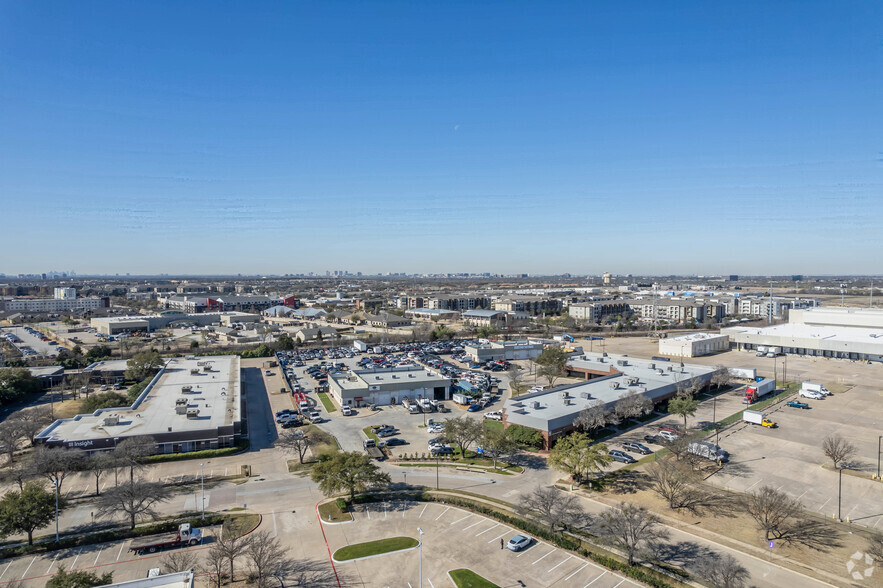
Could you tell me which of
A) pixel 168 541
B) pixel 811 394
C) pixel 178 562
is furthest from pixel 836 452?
pixel 168 541

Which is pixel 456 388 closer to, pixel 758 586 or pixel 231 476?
pixel 231 476

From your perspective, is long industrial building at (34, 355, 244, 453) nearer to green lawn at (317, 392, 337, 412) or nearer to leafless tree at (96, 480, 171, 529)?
green lawn at (317, 392, 337, 412)

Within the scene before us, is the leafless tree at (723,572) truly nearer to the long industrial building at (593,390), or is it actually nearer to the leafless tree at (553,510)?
the leafless tree at (553,510)

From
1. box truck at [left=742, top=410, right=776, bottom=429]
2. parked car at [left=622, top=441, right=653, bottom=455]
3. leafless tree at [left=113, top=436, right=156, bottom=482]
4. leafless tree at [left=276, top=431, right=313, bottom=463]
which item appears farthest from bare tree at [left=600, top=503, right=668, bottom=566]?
leafless tree at [left=113, top=436, right=156, bottom=482]

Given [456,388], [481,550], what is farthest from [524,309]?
[481,550]

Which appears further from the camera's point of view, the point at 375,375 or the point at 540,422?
the point at 375,375

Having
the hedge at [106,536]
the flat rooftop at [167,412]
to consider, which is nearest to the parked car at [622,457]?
the hedge at [106,536]

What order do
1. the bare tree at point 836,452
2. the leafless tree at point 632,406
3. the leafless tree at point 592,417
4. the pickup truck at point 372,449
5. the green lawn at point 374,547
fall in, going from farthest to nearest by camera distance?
the leafless tree at point 632,406 < the leafless tree at point 592,417 < the pickup truck at point 372,449 < the bare tree at point 836,452 < the green lawn at point 374,547
